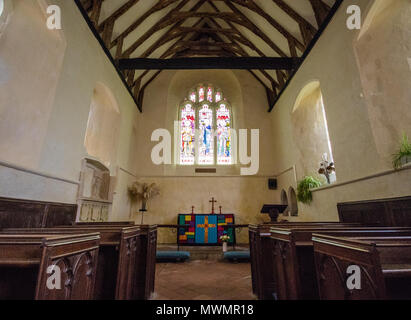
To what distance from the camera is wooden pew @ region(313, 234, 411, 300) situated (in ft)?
2.89

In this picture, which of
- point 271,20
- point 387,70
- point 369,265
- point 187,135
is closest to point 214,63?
point 271,20

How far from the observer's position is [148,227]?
8.34 ft

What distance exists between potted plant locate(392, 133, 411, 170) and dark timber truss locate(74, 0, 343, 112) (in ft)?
9.29

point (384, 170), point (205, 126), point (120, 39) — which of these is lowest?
point (384, 170)

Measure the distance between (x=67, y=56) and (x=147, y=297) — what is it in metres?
3.96

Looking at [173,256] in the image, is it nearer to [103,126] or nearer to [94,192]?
[94,192]

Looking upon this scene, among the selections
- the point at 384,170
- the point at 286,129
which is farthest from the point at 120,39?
the point at 384,170

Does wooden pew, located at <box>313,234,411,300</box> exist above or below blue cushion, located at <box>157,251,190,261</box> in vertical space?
above

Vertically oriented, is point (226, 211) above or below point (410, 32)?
below

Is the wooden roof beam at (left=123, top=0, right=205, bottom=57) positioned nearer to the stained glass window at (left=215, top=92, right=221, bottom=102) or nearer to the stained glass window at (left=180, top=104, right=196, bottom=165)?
the stained glass window at (left=180, top=104, right=196, bottom=165)

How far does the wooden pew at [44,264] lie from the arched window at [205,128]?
627 cm

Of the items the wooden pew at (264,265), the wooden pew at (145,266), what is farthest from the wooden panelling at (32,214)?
the wooden pew at (264,265)

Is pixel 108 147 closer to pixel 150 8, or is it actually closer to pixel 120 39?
pixel 120 39

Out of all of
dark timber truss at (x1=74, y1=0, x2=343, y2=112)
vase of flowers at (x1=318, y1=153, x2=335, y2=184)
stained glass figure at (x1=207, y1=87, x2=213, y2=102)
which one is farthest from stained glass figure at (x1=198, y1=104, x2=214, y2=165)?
vase of flowers at (x1=318, y1=153, x2=335, y2=184)
